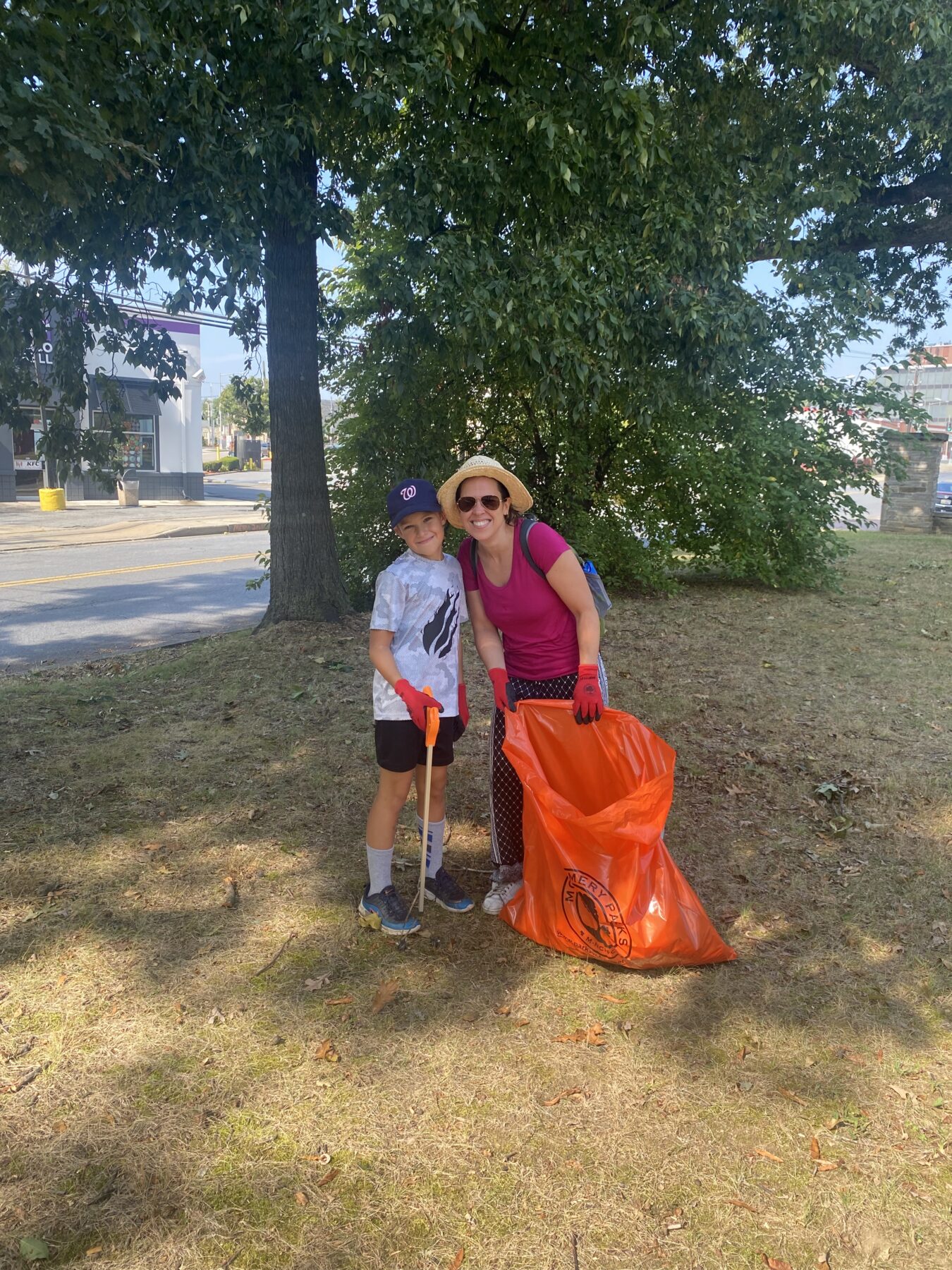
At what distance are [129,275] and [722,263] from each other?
3.88m

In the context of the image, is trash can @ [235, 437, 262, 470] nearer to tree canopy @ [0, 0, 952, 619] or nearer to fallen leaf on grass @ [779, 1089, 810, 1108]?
tree canopy @ [0, 0, 952, 619]

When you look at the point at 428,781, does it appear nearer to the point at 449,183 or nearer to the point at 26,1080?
the point at 26,1080

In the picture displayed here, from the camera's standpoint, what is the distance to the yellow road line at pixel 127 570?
1306cm

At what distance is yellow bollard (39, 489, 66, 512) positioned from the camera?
28.1 m

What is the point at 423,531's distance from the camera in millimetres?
3340

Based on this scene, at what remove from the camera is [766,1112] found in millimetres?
2604

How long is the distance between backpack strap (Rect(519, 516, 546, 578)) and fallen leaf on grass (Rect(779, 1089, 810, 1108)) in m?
1.72

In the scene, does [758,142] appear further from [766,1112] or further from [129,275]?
[766,1112]

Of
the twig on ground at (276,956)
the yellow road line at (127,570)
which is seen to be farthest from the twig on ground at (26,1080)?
the yellow road line at (127,570)

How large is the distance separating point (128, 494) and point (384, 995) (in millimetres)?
30054

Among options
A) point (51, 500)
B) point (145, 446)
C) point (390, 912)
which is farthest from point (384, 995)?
point (145, 446)

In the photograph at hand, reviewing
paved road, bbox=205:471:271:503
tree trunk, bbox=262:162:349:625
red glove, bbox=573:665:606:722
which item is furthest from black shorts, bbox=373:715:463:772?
paved road, bbox=205:471:271:503

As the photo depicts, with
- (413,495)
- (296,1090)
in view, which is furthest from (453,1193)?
(413,495)

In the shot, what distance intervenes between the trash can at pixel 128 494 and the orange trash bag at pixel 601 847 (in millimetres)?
29579
